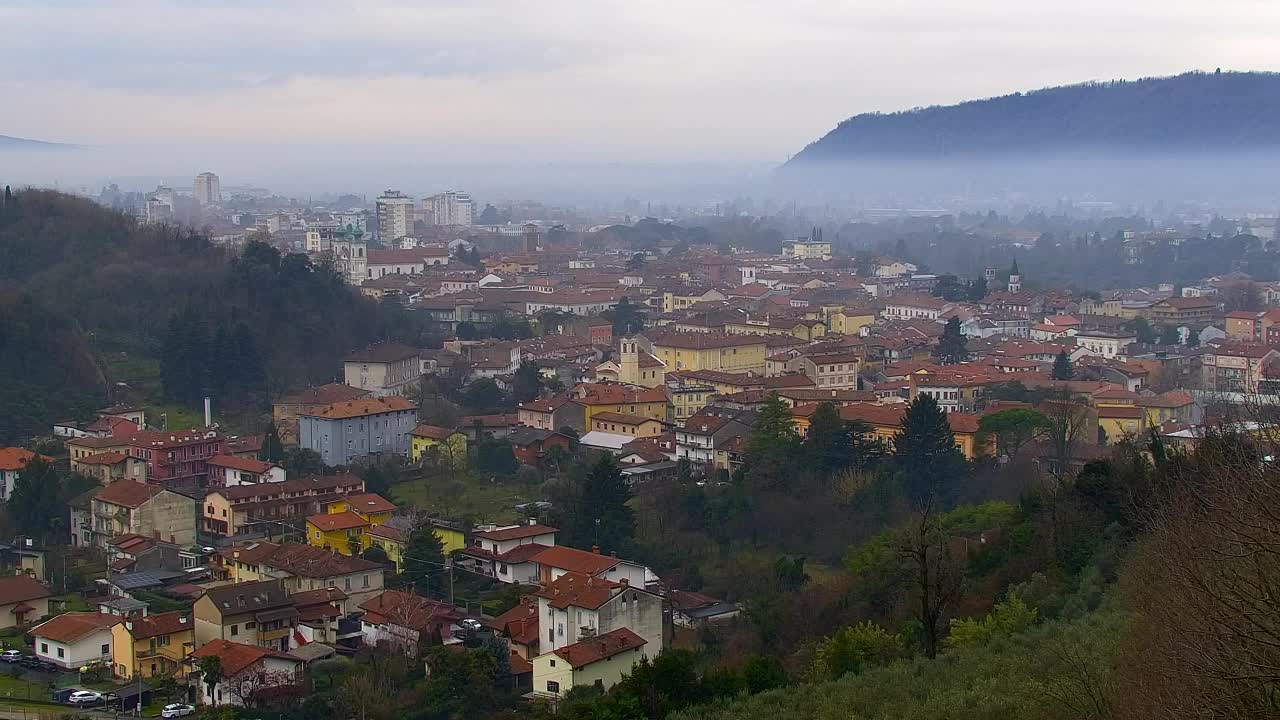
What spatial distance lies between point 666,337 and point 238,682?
14.4 meters

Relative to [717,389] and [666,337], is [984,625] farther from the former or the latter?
[666,337]

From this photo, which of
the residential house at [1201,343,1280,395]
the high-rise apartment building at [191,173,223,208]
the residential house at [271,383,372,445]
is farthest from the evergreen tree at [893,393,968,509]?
the high-rise apartment building at [191,173,223,208]

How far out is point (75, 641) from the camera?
36.7ft

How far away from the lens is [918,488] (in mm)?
15500

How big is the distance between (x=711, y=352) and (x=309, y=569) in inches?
448

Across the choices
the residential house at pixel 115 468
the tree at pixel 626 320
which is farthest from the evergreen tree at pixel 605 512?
the tree at pixel 626 320

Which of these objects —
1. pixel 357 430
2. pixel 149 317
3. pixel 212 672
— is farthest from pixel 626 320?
pixel 212 672

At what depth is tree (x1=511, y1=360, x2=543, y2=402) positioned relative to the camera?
68.3ft

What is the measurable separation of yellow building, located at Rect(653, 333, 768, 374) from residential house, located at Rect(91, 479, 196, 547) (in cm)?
953

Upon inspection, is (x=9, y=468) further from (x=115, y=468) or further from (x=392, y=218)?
(x=392, y=218)

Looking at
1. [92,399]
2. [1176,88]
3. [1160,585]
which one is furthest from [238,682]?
[1176,88]

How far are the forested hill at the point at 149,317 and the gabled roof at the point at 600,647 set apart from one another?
10424mm

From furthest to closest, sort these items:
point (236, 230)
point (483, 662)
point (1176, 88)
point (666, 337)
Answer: point (1176, 88)
point (236, 230)
point (666, 337)
point (483, 662)

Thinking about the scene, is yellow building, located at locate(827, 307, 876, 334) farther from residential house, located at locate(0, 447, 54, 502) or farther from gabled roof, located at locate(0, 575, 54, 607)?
gabled roof, located at locate(0, 575, 54, 607)
